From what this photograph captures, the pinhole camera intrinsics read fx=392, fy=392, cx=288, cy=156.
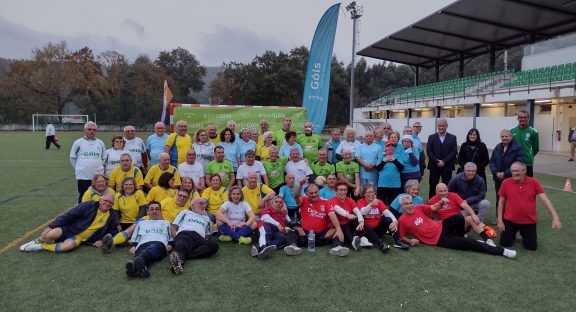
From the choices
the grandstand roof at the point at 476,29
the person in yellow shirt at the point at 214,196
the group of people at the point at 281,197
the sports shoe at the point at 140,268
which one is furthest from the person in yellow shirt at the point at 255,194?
the grandstand roof at the point at 476,29

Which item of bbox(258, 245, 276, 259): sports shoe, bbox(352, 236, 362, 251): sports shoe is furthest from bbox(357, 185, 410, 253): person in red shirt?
bbox(258, 245, 276, 259): sports shoe

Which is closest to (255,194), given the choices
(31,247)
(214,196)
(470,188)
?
(214,196)

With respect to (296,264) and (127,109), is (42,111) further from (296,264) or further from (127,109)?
(296,264)

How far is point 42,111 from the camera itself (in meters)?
56.6

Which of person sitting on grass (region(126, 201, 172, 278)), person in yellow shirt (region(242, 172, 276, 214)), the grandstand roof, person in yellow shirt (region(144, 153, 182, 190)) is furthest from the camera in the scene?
the grandstand roof

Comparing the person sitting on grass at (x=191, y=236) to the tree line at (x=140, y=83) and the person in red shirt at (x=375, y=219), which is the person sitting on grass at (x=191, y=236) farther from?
the tree line at (x=140, y=83)

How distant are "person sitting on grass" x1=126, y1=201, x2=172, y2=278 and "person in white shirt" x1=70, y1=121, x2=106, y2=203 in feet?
5.75

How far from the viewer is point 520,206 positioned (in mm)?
5418

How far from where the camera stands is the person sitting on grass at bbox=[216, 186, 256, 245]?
566cm

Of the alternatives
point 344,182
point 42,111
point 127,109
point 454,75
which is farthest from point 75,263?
point 454,75

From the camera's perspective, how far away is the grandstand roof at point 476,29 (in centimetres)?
2052

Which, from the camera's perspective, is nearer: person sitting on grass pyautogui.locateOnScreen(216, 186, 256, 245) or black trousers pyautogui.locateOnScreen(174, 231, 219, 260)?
black trousers pyautogui.locateOnScreen(174, 231, 219, 260)

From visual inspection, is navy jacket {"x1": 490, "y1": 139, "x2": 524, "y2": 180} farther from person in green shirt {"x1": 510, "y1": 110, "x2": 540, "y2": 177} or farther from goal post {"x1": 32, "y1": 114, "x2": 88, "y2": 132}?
goal post {"x1": 32, "y1": 114, "x2": 88, "y2": 132}

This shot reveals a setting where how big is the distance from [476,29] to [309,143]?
72.8ft
